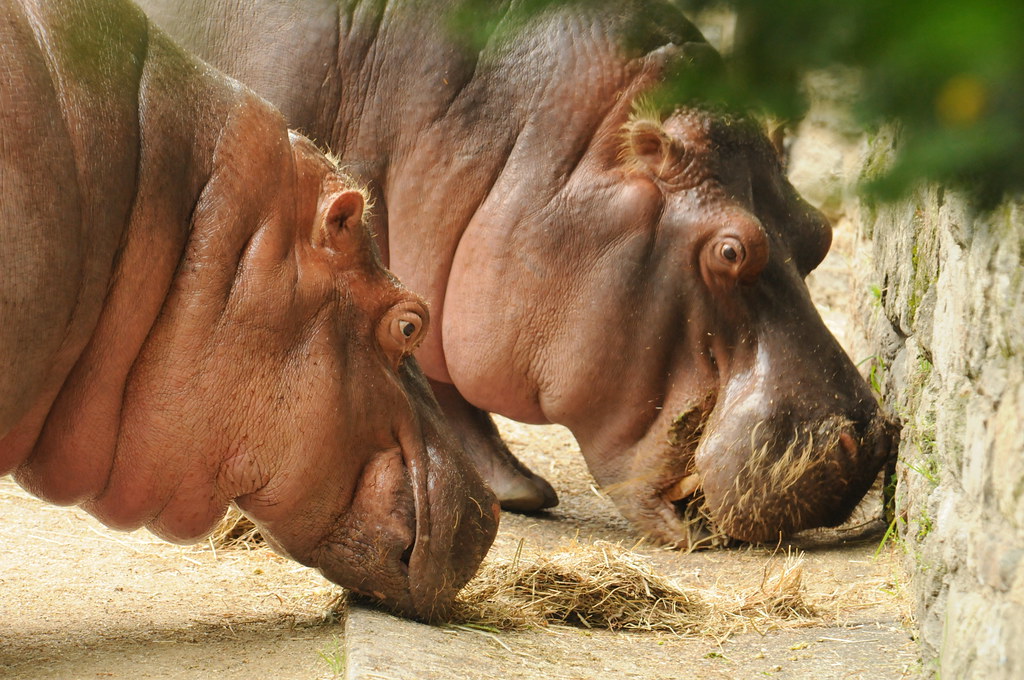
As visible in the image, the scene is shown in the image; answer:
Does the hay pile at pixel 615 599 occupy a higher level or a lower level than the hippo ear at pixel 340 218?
lower

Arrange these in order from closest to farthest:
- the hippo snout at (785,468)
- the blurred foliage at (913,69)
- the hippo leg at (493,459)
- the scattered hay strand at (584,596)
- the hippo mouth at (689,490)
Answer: the blurred foliage at (913,69) < the scattered hay strand at (584,596) < the hippo snout at (785,468) < the hippo mouth at (689,490) < the hippo leg at (493,459)

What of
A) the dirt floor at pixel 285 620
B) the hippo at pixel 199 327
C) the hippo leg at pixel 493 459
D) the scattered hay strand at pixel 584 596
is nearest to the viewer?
the hippo at pixel 199 327

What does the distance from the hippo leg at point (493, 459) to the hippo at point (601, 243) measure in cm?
50

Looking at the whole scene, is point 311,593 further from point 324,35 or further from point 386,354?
point 324,35

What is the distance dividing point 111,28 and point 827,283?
6270 mm

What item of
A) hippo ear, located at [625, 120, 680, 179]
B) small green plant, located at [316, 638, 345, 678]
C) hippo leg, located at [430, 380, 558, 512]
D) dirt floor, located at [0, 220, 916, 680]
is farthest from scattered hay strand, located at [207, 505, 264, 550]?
hippo ear, located at [625, 120, 680, 179]

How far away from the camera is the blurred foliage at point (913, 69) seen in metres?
0.68

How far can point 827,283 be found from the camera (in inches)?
322

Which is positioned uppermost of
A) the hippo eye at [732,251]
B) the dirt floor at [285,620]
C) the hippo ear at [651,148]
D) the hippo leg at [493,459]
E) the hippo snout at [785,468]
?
the hippo ear at [651,148]

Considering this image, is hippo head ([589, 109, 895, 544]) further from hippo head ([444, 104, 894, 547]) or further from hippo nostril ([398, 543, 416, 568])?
hippo nostril ([398, 543, 416, 568])

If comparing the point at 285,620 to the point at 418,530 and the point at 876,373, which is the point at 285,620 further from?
the point at 876,373

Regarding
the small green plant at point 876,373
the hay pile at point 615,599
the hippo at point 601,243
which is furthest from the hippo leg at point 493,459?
the small green plant at point 876,373

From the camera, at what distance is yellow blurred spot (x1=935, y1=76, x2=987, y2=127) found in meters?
0.74

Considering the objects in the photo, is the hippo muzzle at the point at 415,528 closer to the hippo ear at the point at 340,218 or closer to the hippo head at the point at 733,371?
the hippo ear at the point at 340,218
